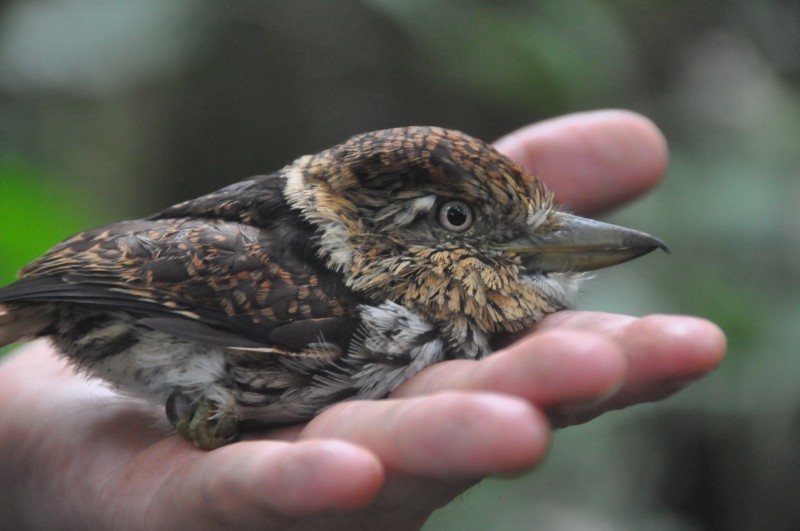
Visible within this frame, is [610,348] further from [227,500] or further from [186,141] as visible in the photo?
[186,141]

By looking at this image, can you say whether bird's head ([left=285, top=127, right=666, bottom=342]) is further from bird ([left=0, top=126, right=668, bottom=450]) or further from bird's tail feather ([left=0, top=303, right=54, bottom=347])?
bird's tail feather ([left=0, top=303, right=54, bottom=347])

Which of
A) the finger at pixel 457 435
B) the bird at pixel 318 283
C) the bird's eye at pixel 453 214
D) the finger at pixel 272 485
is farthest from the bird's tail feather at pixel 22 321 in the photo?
the finger at pixel 457 435

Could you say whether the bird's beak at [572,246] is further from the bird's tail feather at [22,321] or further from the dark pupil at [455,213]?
the bird's tail feather at [22,321]

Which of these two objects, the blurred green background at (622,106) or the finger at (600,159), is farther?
the blurred green background at (622,106)

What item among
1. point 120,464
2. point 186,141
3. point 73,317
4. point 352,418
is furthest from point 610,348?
point 186,141

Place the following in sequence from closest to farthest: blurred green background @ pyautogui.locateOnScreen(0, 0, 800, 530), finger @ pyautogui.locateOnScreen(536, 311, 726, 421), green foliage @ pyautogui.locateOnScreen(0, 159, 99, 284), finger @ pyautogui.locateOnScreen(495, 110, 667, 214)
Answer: finger @ pyautogui.locateOnScreen(536, 311, 726, 421)
finger @ pyautogui.locateOnScreen(495, 110, 667, 214)
green foliage @ pyautogui.locateOnScreen(0, 159, 99, 284)
blurred green background @ pyautogui.locateOnScreen(0, 0, 800, 530)

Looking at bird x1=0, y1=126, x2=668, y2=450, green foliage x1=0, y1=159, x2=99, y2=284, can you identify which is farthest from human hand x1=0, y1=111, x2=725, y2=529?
green foliage x1=0, y1=159, x2=99, y2=284

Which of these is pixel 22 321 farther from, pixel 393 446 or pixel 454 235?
pixel 393 446

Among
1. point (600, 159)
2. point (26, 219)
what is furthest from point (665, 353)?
point (26, 219)
